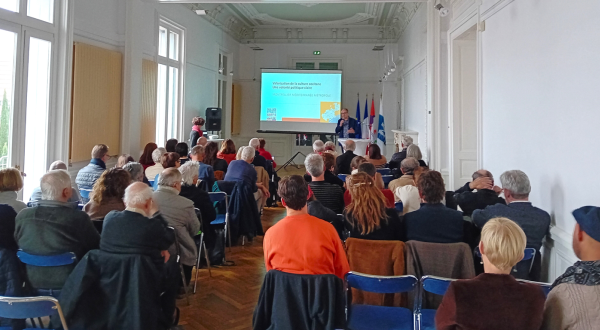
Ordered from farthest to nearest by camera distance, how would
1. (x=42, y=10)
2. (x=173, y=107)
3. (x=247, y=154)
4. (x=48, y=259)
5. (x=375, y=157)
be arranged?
(x=173, y=107) < (x=375, y=157) < (x=247, y=154) < (x=42, y=10) < (x=48, y=259)

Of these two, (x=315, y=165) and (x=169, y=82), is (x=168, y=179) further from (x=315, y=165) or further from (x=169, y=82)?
(x=169, y=82)

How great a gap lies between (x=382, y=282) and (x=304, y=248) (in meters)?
0.44

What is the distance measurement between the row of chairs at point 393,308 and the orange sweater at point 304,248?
0.16 meters

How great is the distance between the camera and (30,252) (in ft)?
8.64

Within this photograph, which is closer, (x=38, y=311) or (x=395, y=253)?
(x=38, y=311)

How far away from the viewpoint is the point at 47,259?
2617 millimetres

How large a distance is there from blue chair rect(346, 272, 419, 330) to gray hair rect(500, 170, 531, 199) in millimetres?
1258

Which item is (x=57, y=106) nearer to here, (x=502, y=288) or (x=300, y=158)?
(x=502, y=288)

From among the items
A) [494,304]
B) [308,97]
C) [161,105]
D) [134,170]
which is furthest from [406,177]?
Answer: [308,97]

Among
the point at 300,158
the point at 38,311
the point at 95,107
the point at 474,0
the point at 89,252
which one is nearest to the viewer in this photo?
the point at 38,311

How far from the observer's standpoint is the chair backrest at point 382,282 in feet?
7.65

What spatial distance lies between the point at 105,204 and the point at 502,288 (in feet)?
8.87

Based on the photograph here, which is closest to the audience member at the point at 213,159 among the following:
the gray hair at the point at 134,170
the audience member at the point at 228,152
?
the audience member at the point at 228,152

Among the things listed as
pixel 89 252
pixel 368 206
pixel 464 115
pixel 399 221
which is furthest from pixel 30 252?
pixel 464 115
